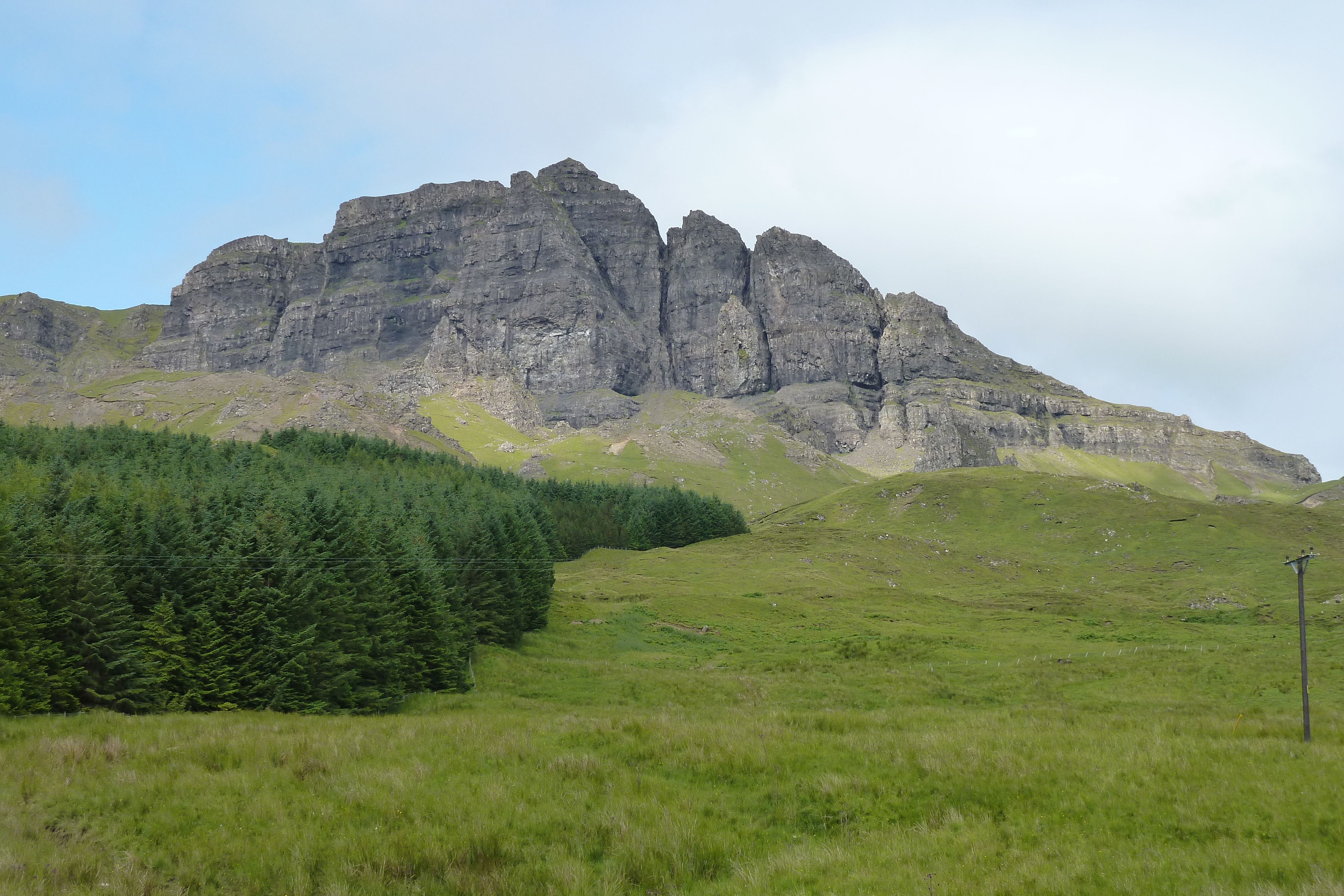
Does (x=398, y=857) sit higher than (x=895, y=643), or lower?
higher

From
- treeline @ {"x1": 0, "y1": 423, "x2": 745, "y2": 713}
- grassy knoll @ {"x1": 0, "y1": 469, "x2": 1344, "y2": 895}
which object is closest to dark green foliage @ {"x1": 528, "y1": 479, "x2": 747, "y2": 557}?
treeline @ {"x1": 0, "y1": 423, "x2": 745, "y2": 713}

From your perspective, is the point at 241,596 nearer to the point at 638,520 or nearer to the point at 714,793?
the point at 714,793

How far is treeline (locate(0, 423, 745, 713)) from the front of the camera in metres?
30.3

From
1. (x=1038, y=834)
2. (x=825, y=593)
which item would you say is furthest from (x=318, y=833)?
(x=825, y=593)

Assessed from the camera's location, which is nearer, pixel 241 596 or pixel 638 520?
pixel 241 596

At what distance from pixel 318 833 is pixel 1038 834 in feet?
41.2

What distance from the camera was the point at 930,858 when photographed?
41.1 feet

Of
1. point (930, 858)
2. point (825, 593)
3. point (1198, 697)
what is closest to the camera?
point (930, 858)

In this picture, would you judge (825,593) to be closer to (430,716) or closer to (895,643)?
(895,643)

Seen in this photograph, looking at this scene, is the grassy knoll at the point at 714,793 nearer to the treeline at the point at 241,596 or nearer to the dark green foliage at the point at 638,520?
the treeline at the point at 241,596

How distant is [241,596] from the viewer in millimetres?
33469

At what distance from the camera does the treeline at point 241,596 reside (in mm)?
30281

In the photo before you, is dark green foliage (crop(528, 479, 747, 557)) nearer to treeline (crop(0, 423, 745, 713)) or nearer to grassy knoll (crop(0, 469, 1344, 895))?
treeline (crop(0, 423, 745, 713))

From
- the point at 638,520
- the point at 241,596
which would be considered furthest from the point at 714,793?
the point at 638,520
